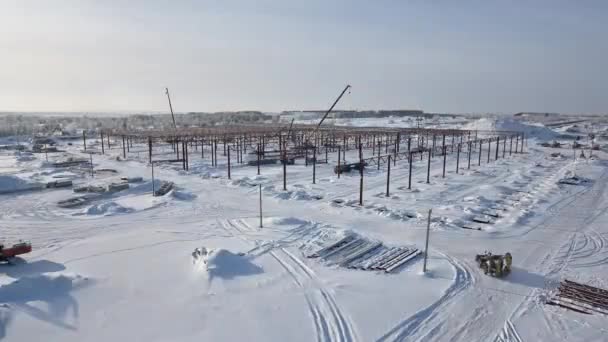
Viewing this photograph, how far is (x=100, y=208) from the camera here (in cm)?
1667

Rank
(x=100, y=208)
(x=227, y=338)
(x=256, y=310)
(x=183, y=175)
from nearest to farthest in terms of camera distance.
Answer: (x=227, y=338) → (x=256, y=310) → (x=100, y=208) → (x=183, y=175)

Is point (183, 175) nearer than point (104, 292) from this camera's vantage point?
No

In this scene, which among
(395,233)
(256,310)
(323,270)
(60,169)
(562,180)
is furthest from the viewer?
(60,169)

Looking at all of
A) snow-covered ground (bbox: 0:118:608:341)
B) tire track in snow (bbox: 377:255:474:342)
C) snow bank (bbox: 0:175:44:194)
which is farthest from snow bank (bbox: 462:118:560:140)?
snow bank (bbox: 0:175:44:194)

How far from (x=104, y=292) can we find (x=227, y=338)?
3.58m

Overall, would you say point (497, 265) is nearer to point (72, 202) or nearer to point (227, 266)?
point (227, 266)

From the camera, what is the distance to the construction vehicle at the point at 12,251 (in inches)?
417

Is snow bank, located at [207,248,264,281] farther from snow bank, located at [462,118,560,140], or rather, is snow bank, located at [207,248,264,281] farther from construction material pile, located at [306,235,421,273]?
snow bank, located at [462,118,560,140]

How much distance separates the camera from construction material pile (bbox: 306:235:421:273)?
10.8 metres

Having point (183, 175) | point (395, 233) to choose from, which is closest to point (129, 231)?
point (395, 233)

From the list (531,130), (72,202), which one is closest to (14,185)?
(72,202)

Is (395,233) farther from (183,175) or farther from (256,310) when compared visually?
(183,175)

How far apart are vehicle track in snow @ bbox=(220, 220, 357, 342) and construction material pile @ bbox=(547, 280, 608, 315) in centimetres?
463

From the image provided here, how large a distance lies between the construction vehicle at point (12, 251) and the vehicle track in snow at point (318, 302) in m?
6.57
